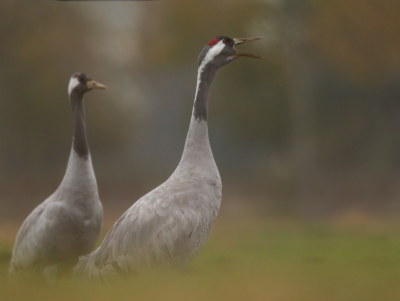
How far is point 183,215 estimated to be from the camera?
165cm

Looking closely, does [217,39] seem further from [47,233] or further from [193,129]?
[47,233]

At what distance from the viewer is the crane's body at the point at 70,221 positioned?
1952mm

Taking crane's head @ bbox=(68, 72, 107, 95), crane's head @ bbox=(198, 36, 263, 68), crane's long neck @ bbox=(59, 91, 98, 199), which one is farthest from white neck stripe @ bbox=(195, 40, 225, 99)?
crane's long neck @ bbox=(59, 91, 98, 199)

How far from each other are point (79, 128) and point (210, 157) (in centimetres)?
65

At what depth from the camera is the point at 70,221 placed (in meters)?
1.96

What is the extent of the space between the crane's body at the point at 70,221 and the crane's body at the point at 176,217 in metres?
0.19

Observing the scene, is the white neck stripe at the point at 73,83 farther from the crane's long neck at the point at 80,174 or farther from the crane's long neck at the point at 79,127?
the crane's long neck at the point at 80,174

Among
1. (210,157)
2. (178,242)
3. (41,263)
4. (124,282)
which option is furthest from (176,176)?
(41,263)

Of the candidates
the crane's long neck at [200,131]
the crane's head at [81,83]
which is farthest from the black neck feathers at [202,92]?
the crane's head at [81,83]

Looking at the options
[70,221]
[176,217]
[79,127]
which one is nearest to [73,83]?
[79,127]

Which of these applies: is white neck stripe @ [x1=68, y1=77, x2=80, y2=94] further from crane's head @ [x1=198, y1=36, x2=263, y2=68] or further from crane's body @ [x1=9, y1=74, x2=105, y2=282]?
crane's head @ [x1=198, y1=36, x2=263, y2=68]

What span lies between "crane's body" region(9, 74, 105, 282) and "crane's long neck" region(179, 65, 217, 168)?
48 centimetres

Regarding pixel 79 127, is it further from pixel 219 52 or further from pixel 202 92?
pixel 219 52

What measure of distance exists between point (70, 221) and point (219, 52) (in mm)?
991
